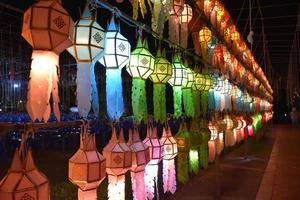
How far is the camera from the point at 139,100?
2900 mm

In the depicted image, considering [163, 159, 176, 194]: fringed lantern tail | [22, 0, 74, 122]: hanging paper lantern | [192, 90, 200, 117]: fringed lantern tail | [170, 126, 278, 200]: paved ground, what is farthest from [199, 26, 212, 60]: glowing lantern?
[22, 0, 74, 122]: hanging paper lantern

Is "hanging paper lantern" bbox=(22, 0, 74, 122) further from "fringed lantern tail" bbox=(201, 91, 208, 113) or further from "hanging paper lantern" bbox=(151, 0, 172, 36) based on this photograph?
"fringed lantern tail" bbox=(201, 91, 208, 113)

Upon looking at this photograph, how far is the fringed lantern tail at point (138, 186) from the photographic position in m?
2.70

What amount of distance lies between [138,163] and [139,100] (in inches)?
21.8

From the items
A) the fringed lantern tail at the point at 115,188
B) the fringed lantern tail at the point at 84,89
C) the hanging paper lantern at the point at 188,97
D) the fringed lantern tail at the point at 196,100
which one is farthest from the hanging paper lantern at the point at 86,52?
the fringed lantern tail at the point at 196,100

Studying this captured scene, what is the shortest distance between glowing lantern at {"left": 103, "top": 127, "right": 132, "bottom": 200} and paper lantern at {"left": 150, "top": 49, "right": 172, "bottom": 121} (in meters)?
0.93

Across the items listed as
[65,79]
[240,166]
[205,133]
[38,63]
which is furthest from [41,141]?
[38,63]

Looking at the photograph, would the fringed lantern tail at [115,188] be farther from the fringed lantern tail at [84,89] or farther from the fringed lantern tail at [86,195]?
the fringed lantern tail at [84,89]

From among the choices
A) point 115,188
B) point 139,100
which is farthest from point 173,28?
point 115,188

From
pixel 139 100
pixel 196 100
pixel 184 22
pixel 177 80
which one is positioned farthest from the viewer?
pixel 196 100

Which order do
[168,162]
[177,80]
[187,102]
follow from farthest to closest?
[187,102] → [177,80] → [168,162]

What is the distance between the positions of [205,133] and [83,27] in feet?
10.3

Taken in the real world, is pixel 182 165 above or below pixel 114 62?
below

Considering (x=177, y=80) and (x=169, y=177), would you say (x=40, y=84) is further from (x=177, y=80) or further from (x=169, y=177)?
(x=177, y=80)
